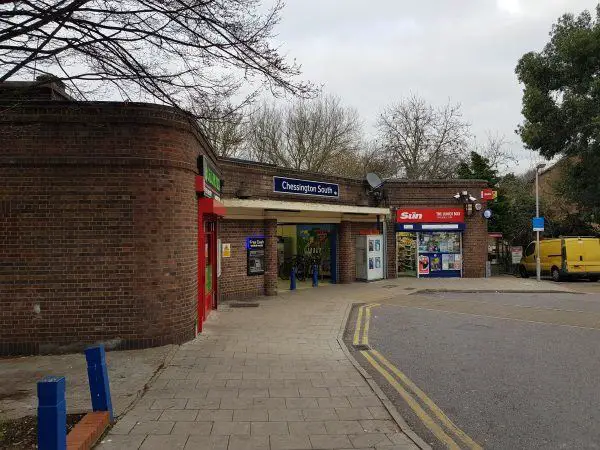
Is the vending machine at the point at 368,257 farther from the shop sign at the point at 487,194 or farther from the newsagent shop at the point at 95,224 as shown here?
the newsagent shop at the point at 95,224

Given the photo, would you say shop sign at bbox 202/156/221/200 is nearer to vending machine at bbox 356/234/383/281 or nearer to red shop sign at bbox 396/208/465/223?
vending machine at bbox 356/234/383/281

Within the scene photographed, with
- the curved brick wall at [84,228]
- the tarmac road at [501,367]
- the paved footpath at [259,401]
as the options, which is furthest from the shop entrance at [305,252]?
the curved brick wall at [84,228]

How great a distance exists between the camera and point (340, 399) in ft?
19.0

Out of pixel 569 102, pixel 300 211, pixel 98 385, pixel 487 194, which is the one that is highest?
pixel 569 102

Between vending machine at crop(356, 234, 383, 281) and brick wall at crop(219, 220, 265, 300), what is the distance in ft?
19.3

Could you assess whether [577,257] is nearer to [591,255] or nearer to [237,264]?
[591,255]

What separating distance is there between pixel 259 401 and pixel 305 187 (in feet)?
38.5

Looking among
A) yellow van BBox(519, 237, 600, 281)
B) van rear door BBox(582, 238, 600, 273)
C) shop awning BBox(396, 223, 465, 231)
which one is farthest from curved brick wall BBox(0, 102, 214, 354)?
van rear door BBox(582, 238, 600, 273)

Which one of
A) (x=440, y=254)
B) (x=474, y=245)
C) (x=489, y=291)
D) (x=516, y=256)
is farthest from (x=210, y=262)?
(x=516, y=256)

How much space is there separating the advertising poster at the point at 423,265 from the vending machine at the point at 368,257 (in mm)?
2291

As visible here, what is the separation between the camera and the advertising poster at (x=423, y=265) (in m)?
21.9

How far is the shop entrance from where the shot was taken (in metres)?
20.7

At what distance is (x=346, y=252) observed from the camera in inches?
765

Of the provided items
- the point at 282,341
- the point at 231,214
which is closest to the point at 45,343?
the point at 282,341
